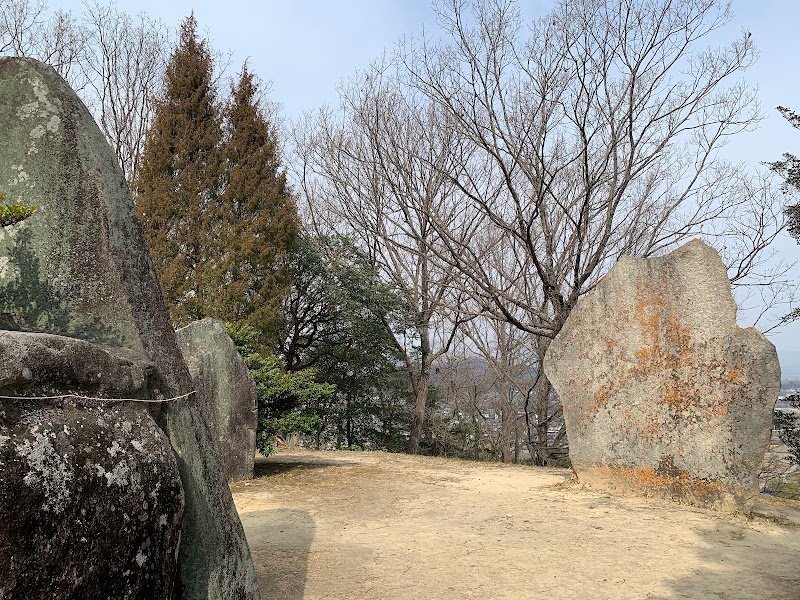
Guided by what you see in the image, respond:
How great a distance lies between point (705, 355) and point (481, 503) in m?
2.88

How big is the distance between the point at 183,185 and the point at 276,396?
7.20m

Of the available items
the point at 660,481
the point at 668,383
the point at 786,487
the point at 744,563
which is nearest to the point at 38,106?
the point at 744,563

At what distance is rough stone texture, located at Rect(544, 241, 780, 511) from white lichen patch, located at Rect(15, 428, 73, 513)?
6.23 metres

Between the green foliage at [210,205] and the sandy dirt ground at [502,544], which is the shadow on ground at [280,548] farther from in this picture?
the green foliage at [210,205]

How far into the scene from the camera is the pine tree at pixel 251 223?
45.4 feet

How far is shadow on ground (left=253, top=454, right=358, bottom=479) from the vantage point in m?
9.06

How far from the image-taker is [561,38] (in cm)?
1034

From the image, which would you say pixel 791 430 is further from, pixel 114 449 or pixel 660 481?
pixel 114 449

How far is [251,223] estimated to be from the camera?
14.4 meters

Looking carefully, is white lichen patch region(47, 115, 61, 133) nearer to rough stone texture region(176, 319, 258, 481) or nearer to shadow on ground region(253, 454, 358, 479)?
rough stone texture region(176, 319, 258, 481)

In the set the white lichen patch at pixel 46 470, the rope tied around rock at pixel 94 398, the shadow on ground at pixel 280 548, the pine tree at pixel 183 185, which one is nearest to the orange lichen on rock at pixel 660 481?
the shadow on ground at pixel 280 548

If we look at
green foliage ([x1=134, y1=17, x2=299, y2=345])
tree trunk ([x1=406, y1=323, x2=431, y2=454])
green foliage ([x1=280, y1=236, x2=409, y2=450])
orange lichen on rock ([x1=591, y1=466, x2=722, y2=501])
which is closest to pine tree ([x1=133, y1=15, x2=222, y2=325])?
green foliage ([x1=134, y1=17, x2=299, y2=345])

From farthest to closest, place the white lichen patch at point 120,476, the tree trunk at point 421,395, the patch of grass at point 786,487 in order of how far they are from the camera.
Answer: the tree trunk at point 421,395
the patch of grass at point 786,487
the white lichen patch at point 120,476

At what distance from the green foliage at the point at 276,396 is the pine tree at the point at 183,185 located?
4.54 metres
